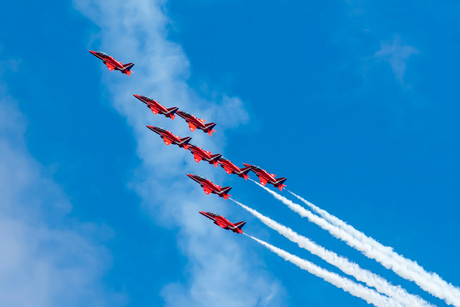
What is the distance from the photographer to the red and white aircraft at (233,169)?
189m

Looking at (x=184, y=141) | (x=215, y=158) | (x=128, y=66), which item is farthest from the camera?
(x=128, y=66)

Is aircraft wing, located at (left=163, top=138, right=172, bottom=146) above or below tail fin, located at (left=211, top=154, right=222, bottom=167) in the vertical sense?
below

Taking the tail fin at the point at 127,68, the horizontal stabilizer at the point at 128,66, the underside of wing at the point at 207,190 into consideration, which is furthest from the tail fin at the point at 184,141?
the horizontal stabilizer at the point at 128,66

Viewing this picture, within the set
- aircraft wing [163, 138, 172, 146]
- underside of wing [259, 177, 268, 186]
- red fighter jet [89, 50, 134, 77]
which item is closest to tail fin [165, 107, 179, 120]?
aircraft wing [163, 138, 172, 146]

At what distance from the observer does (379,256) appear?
168m

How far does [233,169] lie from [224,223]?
72.7 feet

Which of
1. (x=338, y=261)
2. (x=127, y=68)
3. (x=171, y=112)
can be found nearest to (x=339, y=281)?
(x=338, y=261)

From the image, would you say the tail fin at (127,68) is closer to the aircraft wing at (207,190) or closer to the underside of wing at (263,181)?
the aircraft wing at (207,190)

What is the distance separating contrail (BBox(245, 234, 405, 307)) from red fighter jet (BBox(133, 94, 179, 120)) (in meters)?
53.5

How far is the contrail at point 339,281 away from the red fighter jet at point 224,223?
6771 millimetres

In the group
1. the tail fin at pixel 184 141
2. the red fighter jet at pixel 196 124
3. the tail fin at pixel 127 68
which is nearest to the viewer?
the tail fin at pixel 184 141

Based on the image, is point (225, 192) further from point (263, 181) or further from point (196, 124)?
point (196, 124)

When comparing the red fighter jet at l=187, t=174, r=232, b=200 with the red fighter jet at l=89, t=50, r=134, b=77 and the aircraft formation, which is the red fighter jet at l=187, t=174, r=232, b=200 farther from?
the red fighter jet at l=89, t=50, r=134, b=77

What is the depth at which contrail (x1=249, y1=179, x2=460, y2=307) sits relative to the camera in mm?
156750
